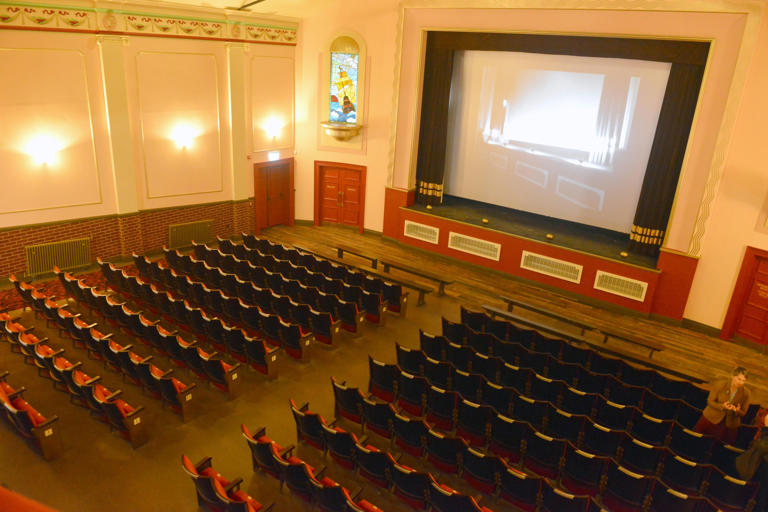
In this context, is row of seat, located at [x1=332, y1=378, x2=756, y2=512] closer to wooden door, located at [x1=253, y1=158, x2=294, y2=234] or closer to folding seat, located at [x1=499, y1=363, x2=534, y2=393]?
folding seat, located at [x1=499, y1=363, x2=534, y2=393]

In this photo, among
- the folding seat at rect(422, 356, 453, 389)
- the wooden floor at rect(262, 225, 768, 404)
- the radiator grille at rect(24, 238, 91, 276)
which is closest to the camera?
the folding seat at rect(422, 356, 453, 389)

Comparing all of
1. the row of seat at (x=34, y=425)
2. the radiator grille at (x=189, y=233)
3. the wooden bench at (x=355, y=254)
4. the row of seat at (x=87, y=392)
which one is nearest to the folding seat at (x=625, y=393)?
the wooden bench at (x=355, y=254)

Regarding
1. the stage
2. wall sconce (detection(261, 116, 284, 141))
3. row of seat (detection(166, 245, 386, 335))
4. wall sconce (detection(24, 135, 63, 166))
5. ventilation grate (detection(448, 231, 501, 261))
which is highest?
wall sconce (detection(261, 116, 284, 141))

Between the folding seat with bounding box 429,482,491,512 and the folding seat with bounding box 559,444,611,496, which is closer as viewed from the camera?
the folding seat with bounding box 429,482,491,512

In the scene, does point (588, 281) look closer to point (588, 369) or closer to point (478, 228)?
point (478, 228)

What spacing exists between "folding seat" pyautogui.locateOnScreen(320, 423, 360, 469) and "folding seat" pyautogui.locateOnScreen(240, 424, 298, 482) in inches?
17.3

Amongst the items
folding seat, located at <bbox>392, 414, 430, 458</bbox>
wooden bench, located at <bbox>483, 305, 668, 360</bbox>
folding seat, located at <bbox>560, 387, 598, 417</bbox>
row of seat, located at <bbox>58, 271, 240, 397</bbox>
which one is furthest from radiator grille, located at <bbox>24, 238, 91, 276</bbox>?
folding seat, located at <bbox>560, 387, 598, 417</bbox>

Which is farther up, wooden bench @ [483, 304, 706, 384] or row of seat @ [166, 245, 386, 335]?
row of seat @ [166, 245, 386, 335]

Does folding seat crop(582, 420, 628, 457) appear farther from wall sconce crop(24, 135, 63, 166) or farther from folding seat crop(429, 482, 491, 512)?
wall sconce crop(24, 135, 63, 166)

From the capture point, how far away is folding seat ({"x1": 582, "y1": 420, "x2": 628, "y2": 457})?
6105 mm

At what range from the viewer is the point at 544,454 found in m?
5.99

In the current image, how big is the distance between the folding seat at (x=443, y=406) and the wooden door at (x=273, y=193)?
8754mm

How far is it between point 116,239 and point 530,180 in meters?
9.34

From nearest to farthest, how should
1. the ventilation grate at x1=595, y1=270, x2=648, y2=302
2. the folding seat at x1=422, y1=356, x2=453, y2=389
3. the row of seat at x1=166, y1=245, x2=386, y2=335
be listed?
1. the folding seat at x1=422, y1=356, x2=453, y2=389
2. the row of seat at x1=166, y1=245, x2=386, y2=335
3. the ventilation grate at x1=595, y1=270, x2=648, y2=302
